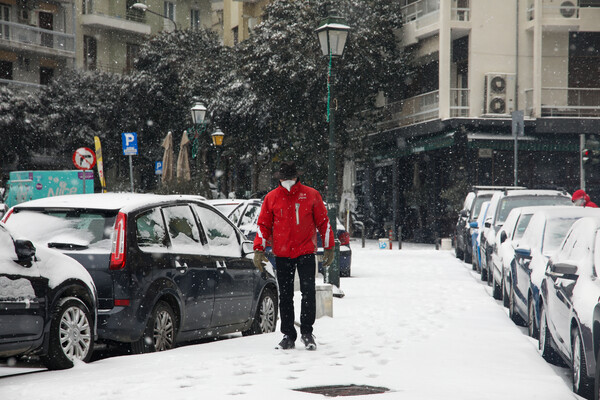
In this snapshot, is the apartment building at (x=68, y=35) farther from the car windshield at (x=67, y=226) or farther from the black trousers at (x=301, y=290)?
the black trousers at (x=301, y=290)

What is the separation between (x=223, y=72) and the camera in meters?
46.2

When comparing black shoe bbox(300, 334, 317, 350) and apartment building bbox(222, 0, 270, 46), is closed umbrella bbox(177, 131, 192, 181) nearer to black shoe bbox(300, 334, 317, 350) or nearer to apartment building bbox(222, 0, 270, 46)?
black shoe bbox(300, 334, 317, 350)

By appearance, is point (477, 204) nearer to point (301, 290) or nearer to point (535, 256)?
point (535, 256)

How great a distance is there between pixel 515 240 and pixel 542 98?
22705 millimetres

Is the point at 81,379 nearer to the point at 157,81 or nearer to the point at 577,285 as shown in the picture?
the point at 577,285

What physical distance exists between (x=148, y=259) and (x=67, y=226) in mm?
814

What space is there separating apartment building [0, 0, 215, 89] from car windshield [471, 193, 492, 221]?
103 ft

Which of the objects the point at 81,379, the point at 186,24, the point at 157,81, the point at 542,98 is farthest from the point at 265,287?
the point at 186,24

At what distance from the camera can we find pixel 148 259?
8.04 meters

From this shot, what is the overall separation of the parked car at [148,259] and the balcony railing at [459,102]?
85.2 ft

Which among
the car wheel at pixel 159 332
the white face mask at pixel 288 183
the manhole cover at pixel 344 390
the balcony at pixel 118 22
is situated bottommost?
the manhole cover at pixel 344 390

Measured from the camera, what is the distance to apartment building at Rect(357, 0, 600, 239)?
33.9 metres

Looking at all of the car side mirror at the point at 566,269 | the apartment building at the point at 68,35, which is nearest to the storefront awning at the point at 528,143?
the apartment building at the point at 68,35

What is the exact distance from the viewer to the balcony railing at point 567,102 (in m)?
34.2
